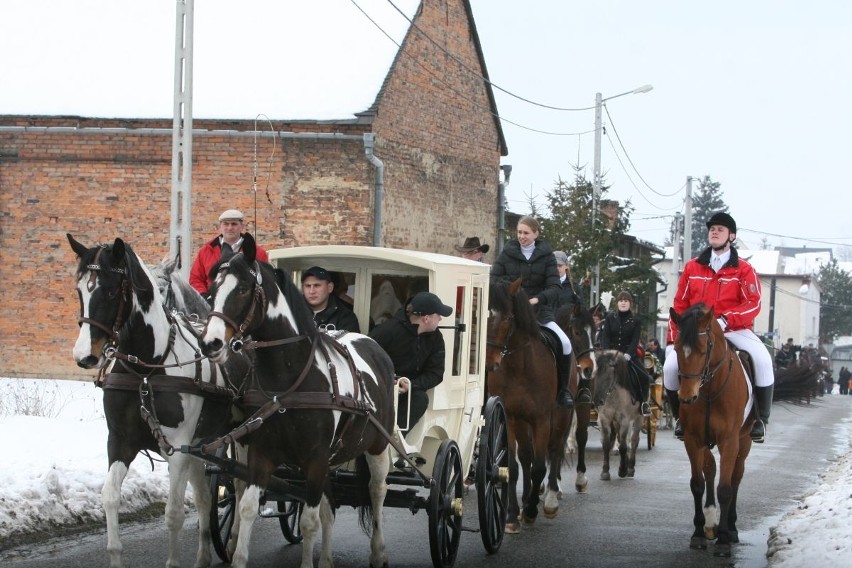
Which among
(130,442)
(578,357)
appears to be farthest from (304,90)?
(130,442)

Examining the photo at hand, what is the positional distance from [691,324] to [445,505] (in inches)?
99.5

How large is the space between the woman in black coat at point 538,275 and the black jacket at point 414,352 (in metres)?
2.87

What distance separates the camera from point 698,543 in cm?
931

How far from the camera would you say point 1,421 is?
12.2 metres

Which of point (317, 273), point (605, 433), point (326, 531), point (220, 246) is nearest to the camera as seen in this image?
point (326, 531)

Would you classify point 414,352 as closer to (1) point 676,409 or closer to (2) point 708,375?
(2) point 708,375

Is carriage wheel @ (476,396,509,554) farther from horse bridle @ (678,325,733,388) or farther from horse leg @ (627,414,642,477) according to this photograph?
horse leg @ (627,414,642,477)

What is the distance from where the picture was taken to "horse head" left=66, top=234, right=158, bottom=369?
21.3 ft

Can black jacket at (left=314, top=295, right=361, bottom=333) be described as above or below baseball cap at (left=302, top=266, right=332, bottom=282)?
below

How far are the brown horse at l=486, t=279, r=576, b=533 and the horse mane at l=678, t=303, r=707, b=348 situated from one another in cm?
152

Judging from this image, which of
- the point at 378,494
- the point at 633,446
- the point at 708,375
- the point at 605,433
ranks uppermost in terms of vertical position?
the point at 708,375

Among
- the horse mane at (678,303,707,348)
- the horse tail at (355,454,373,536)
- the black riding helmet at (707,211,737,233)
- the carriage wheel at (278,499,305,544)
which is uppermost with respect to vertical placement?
the black riding helmet at (707,211,737,233)

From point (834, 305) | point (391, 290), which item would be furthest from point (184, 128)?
point (834, 305)

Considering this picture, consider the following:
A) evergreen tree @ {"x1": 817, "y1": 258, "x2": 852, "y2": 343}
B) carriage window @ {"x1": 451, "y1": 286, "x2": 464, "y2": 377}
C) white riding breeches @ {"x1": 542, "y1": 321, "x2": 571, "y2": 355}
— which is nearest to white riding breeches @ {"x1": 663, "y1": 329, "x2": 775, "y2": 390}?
white riding breeches @ {"x1": 542, "y1": 321, "x2": 571, "y2": 355}
